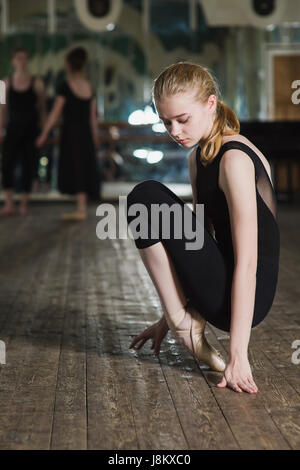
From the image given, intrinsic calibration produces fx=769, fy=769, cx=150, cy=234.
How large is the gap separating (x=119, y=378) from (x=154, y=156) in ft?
30.4

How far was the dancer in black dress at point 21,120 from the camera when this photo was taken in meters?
7.04

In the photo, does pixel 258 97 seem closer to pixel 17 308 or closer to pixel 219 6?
pixel 219 6

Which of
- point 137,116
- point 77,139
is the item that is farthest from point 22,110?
point 137,116

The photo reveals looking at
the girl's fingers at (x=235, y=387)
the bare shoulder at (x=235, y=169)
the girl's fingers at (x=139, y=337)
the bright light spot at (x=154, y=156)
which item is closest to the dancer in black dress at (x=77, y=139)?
the bright light spot at (x=154, y=156)

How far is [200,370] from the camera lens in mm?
2094

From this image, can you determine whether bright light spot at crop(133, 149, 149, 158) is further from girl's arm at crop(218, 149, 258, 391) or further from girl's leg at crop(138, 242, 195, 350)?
girl's arm at crop(218, 149, 258, 391)

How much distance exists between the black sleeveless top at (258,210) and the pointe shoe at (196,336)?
181 millimetres

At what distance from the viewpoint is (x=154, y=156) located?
11.2m

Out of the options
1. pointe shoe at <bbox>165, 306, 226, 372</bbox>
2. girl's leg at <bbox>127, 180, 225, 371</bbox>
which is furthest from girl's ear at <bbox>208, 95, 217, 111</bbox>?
pointe shoe at <bbox>165, 306, 226, 372</bbox>

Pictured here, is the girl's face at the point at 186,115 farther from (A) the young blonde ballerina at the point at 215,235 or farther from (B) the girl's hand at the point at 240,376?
(B) the girl's hand at the point at 240,376

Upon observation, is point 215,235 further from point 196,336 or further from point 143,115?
point 143,115

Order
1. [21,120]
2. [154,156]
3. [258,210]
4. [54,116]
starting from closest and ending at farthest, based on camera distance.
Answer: [258,210], [54,116], [21,120], [154,156]

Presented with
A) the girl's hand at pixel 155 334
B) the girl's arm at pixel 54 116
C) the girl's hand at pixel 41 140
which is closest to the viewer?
the girl's hand at pixel 155 334

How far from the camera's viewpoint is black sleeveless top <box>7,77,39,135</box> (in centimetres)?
707
